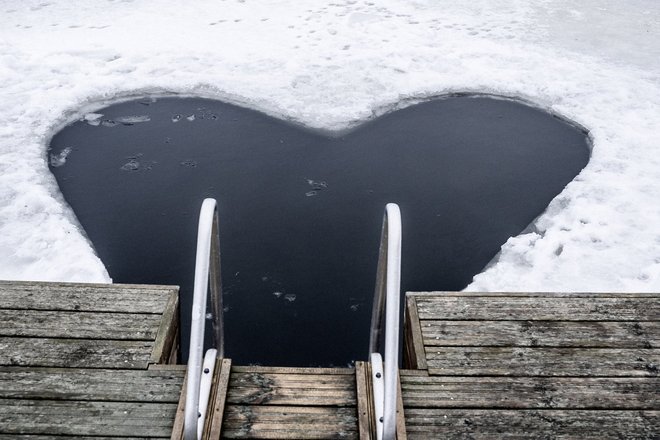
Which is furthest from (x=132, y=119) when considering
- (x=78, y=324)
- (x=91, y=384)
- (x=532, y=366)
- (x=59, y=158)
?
(x=532, y=366)

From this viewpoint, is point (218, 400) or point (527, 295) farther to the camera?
point (527, 295)

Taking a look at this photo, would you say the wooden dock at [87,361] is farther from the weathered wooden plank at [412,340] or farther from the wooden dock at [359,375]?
the weathered wooden plank at [412,340]

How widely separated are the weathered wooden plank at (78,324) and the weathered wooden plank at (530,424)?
147 cm

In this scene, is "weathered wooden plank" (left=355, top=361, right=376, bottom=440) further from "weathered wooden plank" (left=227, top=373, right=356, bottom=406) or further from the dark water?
the dark water

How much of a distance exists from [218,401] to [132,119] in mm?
4475

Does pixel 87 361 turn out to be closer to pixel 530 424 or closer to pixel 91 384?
pixel 91 384

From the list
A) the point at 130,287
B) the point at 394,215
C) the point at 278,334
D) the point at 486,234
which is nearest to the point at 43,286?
the point at 130,287

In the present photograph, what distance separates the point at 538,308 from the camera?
11.0 feet

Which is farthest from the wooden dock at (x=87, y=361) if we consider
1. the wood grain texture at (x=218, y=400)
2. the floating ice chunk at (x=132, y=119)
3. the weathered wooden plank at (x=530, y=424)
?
the floating ice chunk at (x=132, y=119)

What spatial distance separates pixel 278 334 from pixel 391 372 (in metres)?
1.84

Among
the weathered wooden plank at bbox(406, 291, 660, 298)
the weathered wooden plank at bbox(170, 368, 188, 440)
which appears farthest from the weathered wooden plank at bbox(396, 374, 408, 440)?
the weathered wooden plank at bbox(170, 368, 188, 440)

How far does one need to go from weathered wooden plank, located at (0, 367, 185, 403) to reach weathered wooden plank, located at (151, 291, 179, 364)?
12 cm

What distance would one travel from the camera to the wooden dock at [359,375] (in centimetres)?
268

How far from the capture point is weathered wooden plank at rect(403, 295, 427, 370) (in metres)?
3.05
